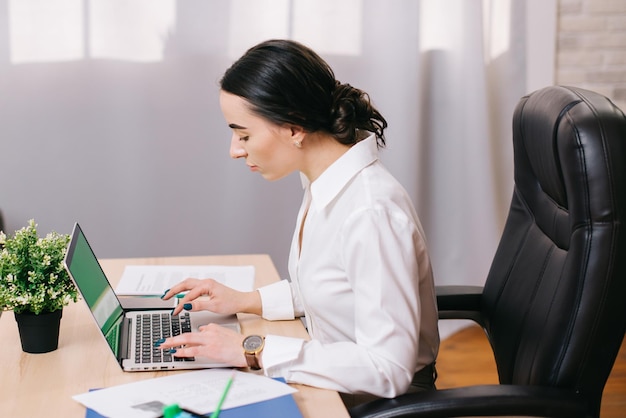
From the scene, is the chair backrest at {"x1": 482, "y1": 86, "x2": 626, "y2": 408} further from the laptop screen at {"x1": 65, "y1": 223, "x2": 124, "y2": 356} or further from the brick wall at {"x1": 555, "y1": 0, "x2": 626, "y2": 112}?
the brick wall at {"x1": 555, "y1": 0, "x2": 626, "y2": 112}

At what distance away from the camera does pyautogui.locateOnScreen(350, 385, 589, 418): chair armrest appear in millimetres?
1062

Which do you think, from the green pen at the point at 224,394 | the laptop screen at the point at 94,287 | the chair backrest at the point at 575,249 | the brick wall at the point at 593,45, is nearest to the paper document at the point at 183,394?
the green pen at the point at 224,394

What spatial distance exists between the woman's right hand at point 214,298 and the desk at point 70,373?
30 mm

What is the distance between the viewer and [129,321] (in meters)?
1.38

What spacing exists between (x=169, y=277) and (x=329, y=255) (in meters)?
0.56

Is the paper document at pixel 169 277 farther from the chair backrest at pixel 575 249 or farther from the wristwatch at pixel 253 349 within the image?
the chair backrest at pixel 575 249

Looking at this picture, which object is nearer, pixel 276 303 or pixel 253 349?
pixel 253 349

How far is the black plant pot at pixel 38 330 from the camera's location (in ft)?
4.04

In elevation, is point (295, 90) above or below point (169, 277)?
above

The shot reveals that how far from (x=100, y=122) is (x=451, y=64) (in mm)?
1292

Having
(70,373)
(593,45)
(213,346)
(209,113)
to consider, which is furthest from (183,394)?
(593,45)

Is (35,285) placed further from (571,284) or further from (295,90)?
(571,284)

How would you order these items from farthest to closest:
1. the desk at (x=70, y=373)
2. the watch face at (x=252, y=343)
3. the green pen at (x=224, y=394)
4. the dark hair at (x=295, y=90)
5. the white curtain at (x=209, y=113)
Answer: the white curtain at (x=209, y=113)
the dark hair at (x=295, y=90)
the watch face at (x=252, y=343)
the desk at (x=70, y=373)
the green pen at (x=224, y=394)

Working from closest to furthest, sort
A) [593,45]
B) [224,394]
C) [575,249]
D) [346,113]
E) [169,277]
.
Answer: [224,394] → [575,249] → [346,113] → [169,277] → [593,45]
